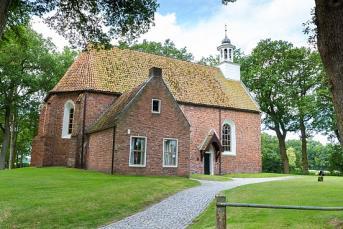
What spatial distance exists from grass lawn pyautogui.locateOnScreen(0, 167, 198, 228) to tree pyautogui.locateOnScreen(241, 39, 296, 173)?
3041cm

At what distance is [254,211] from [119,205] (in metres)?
4.85

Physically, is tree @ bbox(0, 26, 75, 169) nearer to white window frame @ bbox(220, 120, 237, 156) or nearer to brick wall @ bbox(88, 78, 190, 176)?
brick wall @ bbox(88, 78, 190, 176)

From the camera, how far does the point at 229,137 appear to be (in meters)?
35.6

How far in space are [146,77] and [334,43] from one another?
88.2 ft

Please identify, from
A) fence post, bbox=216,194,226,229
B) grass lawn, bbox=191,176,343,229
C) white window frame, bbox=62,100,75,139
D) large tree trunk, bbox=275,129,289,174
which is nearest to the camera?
fence post, bbox=216,194,226,229

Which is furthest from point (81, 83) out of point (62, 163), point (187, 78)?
point (187, 78)

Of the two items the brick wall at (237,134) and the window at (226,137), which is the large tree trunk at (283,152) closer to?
the brick wall at (237,134)

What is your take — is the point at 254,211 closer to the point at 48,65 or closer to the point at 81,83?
the point at 81,83

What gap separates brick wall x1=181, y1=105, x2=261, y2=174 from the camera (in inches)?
1275

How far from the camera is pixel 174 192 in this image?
17.1m

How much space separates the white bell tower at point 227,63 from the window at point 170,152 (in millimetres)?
16525

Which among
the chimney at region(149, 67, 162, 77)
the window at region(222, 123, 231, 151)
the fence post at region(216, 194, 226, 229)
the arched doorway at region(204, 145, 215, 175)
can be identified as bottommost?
the fence post at region(216, 194, 226, 229)

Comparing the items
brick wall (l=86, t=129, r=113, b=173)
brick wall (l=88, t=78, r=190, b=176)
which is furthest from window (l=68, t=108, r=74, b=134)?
brick wall (l=88, t=78, r=190, b=176)

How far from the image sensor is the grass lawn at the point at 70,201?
1064 cm
